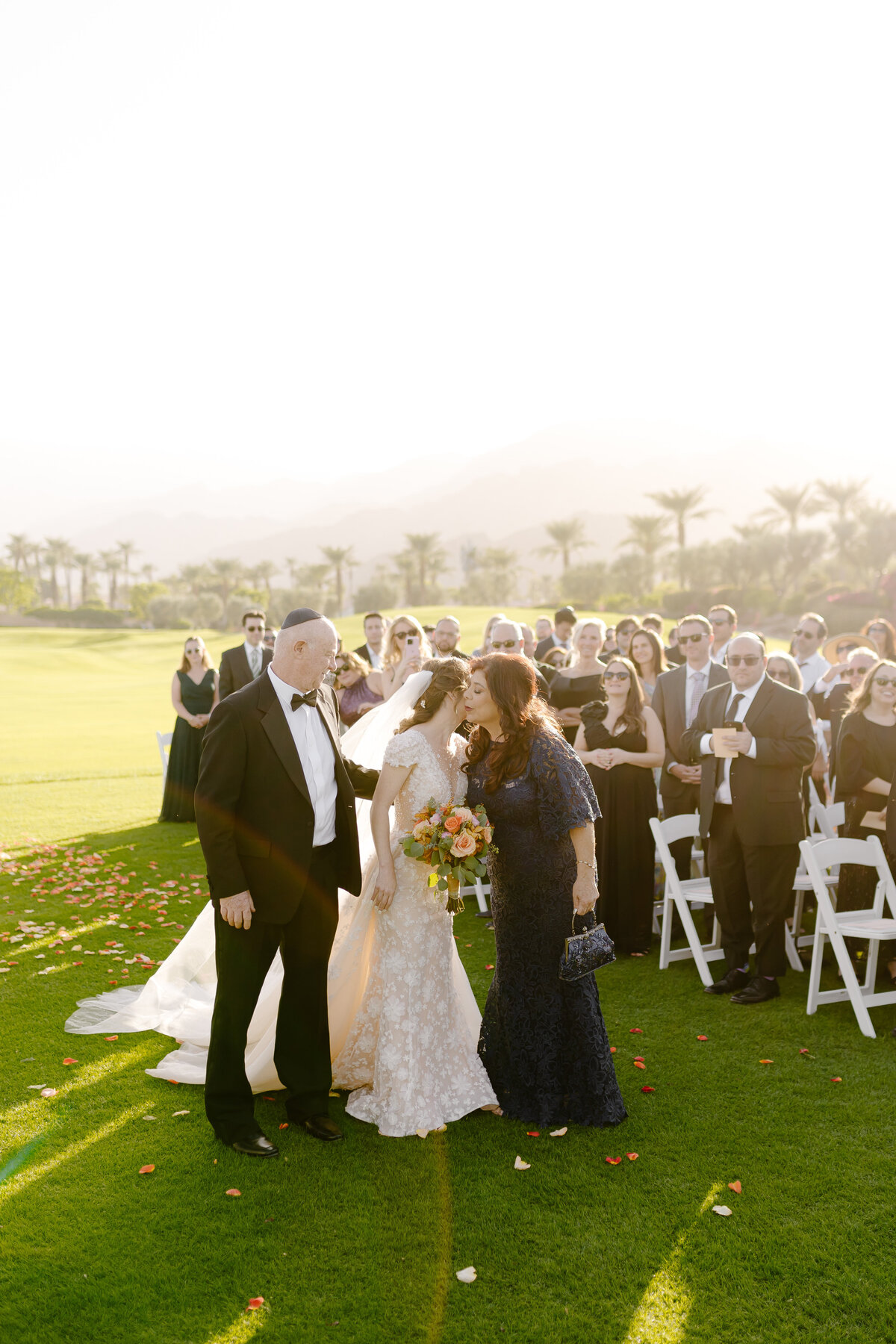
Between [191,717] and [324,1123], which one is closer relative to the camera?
[324,1123]

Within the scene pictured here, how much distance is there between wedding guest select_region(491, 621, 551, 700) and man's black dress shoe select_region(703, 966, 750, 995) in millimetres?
2397

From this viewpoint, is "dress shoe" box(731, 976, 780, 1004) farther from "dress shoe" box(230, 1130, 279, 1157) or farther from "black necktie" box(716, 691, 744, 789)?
"dress shoe" box(230, 1130, 279, 1157)

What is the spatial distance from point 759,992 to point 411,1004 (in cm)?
279

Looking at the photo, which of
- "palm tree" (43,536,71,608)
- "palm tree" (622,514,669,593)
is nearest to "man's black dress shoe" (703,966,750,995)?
"palm tree" (622,514,669,593)

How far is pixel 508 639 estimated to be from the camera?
749 cm

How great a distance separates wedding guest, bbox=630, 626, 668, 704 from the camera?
8914 millimetres

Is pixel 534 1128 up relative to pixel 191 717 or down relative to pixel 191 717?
down

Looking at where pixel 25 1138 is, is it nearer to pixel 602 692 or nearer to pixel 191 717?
pixel 602 692

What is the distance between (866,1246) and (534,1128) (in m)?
1.52

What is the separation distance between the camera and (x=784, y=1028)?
5863 mm

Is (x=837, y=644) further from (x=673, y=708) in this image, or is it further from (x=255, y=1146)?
(x=255, y=1146)

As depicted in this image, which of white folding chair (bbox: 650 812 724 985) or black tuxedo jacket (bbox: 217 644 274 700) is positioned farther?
black tuxedo jacket (bbox: 217 644 274 700)

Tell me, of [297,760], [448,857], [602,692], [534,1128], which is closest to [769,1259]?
[534,1128]

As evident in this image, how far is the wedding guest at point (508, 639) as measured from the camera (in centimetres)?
744
